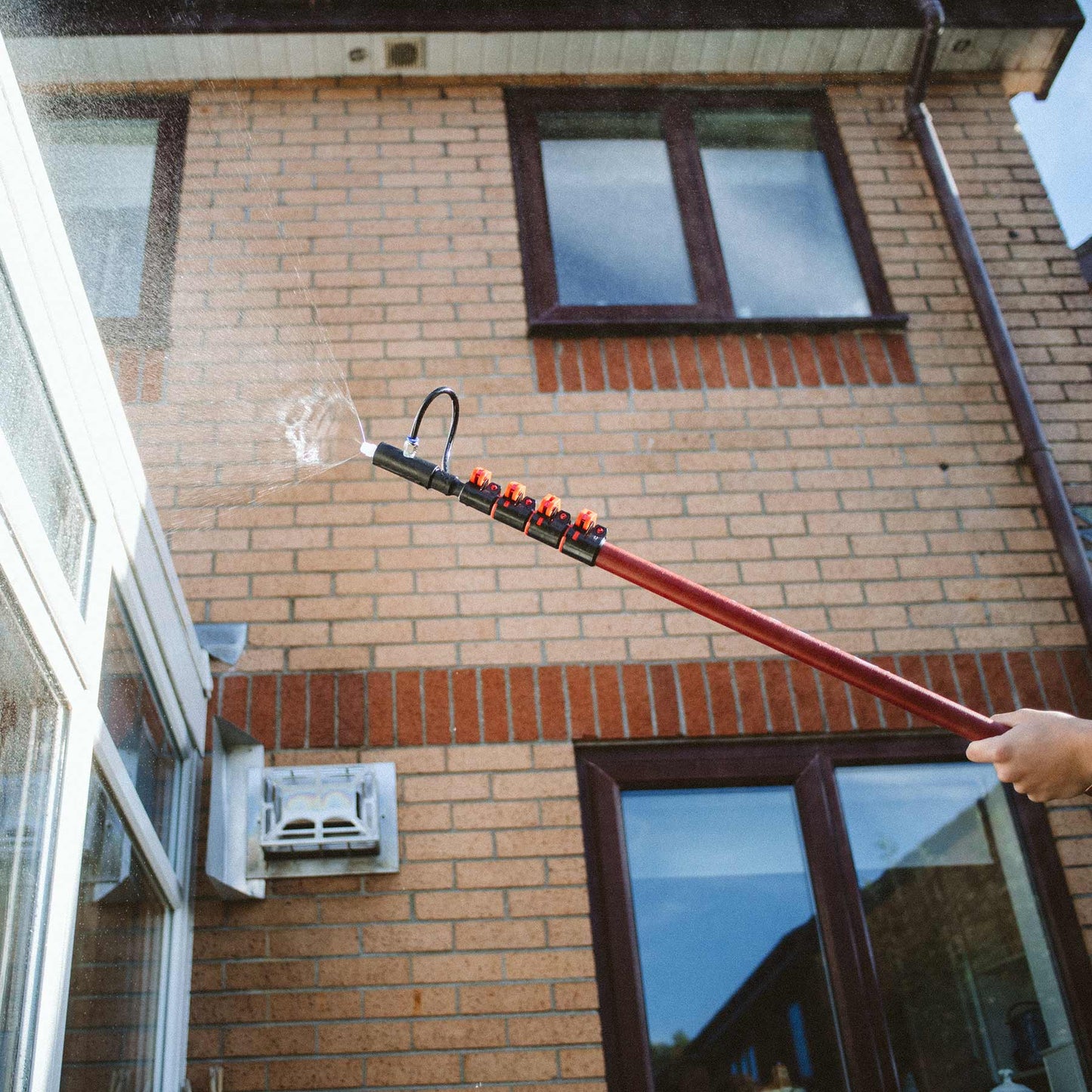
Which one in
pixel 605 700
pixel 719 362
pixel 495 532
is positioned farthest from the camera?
pixel 719 362

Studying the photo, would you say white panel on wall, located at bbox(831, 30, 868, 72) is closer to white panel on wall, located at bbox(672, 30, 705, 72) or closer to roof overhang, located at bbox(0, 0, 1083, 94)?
roof overhang, located at bbox(0, 0, 1083, 94)

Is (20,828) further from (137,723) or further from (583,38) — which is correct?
(583,38)

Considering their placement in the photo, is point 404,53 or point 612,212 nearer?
point 612,212

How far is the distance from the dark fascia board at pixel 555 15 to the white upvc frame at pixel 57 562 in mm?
3148

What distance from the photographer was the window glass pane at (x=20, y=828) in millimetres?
1892

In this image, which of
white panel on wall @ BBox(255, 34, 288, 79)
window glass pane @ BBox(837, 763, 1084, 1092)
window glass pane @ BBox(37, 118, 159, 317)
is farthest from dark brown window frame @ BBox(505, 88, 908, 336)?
window glass pane @ BBox(837, 763, 1084, 1092)

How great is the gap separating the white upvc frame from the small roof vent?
3157 millimetres

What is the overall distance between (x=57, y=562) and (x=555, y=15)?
13.6 feet

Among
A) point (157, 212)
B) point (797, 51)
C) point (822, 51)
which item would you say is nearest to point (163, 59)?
point (157, 212)

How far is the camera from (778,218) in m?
5.37

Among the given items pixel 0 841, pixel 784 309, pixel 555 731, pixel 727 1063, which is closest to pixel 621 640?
pixel 555 731

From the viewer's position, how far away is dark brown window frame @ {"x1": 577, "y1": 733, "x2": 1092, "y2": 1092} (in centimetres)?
354

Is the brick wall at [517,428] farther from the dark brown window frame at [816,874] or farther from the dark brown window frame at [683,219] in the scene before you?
the dark brown window frame at [816,874]

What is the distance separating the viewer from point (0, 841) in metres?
1.87
